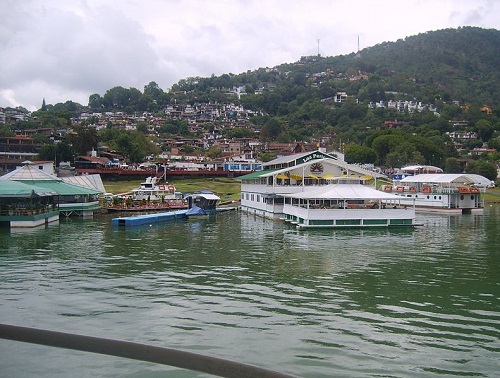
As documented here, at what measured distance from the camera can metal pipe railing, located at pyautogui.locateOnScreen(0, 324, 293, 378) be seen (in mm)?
6879

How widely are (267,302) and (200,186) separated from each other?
208 ft

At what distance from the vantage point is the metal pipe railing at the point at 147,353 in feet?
22.6

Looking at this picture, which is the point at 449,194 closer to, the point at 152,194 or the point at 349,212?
the point at 349,212

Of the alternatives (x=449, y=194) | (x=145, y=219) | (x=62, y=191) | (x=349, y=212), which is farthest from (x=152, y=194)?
(x=449, y=194)

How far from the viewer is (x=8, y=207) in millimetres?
38031

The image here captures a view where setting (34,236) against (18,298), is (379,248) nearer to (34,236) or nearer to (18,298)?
(18,298)

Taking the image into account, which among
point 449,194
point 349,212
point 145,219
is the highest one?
point 449,194

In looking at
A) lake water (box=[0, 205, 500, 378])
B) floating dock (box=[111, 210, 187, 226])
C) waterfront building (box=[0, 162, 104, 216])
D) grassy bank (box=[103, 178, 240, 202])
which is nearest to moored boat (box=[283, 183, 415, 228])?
lake water (box=[0, 205, 500, 378])

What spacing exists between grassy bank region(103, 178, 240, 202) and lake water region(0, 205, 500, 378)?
131 ft

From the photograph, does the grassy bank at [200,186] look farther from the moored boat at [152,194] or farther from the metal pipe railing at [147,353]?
the metal pipe railing at [147,353]

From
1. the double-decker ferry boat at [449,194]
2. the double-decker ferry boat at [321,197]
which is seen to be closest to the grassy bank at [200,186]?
the double-decker ferry boat at [321,197]

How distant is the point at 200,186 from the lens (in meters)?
78.7

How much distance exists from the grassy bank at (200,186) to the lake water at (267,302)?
39873 millimetres

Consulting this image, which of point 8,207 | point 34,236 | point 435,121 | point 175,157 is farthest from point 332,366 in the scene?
point 435,121
